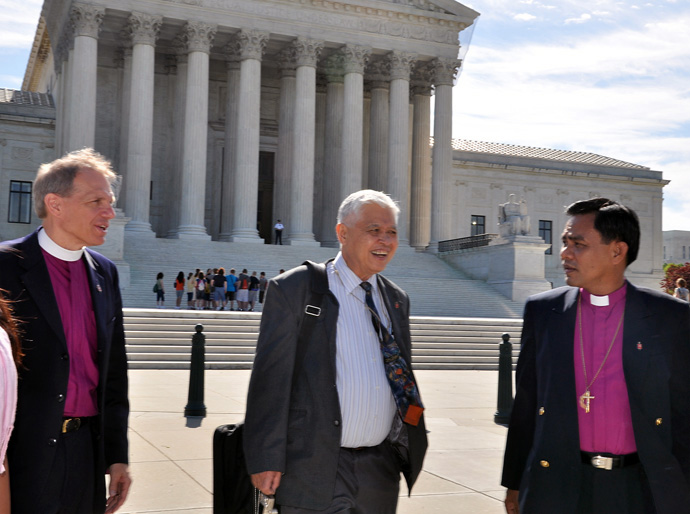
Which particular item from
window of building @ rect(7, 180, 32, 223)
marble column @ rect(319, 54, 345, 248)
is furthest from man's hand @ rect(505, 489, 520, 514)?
window of building @ rect(7, 180, 32, 223)

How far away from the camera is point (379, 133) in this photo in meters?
48.8

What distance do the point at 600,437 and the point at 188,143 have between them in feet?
127

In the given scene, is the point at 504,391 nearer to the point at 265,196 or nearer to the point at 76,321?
the point at 76,321

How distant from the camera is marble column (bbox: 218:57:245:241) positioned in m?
44.2

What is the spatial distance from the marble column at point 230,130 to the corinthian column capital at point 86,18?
7335mm

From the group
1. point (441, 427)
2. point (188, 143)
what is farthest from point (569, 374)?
point (188, 143)

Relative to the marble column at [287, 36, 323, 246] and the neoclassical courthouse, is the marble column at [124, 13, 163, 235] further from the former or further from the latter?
the marble column at [287, 36, 323, 246]

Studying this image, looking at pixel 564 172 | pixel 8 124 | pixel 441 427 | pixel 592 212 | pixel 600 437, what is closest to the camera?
pixel 600 437

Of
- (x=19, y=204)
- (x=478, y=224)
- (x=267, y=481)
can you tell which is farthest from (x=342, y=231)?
(x=478, y=224)

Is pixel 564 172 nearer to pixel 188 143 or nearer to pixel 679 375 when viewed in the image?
pixel 188 143

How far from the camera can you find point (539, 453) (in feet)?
13.8

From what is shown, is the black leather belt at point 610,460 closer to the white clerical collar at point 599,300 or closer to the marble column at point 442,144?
the white clerical collar at point 599,300

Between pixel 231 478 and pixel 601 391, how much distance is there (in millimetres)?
1936

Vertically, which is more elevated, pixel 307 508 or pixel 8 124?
pixel 8 124
